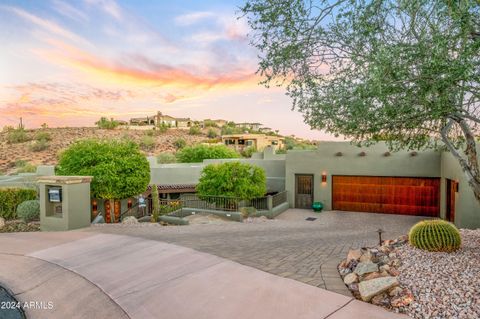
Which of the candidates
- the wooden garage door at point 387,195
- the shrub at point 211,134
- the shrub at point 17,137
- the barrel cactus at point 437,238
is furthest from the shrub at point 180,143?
the barrel cactus at point 437,238

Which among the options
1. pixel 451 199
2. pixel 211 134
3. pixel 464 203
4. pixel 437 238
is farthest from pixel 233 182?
pixel 211 134

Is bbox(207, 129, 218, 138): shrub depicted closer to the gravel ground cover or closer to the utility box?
the utility box

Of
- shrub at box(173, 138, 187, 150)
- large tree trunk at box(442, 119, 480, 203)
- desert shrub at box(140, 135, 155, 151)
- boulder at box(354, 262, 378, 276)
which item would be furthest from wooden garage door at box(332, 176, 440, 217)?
shrub at box(173, 138, 187, 150)

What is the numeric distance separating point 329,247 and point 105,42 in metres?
16.4

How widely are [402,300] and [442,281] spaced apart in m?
1.04

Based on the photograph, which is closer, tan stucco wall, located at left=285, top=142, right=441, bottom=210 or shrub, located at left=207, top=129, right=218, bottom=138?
tan stucco wall, located at left=285, top=142, right=441, bottom=210

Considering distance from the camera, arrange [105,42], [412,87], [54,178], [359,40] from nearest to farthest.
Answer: [412,87], [359,40], [54,178], [105,42]

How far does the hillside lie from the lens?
46062mm

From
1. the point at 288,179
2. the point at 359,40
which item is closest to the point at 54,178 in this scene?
the point at 359,40

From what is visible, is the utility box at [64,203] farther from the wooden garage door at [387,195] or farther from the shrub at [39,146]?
the shrub at [39,146]

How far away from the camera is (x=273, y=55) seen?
7344mm

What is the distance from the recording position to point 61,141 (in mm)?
55562

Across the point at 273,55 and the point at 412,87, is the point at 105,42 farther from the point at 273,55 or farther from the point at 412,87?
the point at 412,87

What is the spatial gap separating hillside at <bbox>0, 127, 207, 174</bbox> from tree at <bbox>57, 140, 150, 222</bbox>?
29.0 meters
